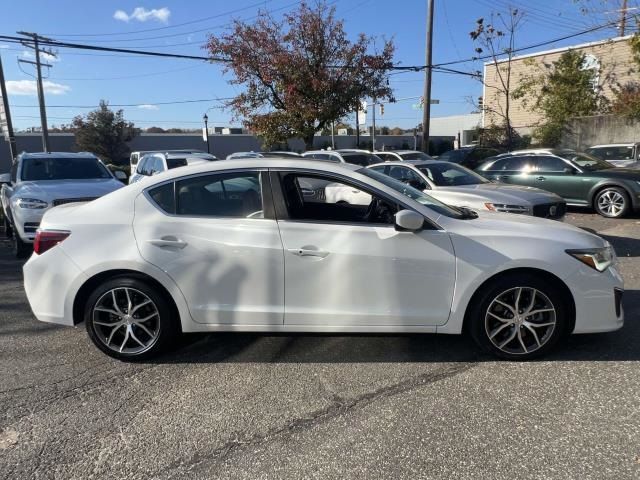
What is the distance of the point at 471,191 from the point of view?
7.98 meters

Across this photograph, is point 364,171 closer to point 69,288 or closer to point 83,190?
point 69,288

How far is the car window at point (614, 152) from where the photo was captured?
51.0ft

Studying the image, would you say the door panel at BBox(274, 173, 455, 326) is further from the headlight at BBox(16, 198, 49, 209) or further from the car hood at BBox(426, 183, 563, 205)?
the headlight at BBox(16, 198, 49, 209)

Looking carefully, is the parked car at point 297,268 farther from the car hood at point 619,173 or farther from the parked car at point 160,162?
the parked car at point 160,162

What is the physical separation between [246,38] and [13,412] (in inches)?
750

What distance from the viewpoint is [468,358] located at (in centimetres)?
393

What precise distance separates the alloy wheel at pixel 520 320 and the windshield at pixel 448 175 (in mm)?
5159

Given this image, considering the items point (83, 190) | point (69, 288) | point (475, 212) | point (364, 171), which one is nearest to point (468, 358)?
point (475, 212)

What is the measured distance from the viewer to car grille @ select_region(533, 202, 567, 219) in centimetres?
751

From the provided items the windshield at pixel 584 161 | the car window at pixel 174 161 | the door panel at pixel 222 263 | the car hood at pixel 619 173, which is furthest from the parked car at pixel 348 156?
the door panel at pixel 222 263

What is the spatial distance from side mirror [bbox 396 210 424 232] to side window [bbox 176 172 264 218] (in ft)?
3.57

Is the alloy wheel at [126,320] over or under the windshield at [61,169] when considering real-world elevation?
under

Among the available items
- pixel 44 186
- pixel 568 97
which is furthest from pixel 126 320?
pixel 568 97

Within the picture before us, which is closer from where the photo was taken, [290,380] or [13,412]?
[13,412]
